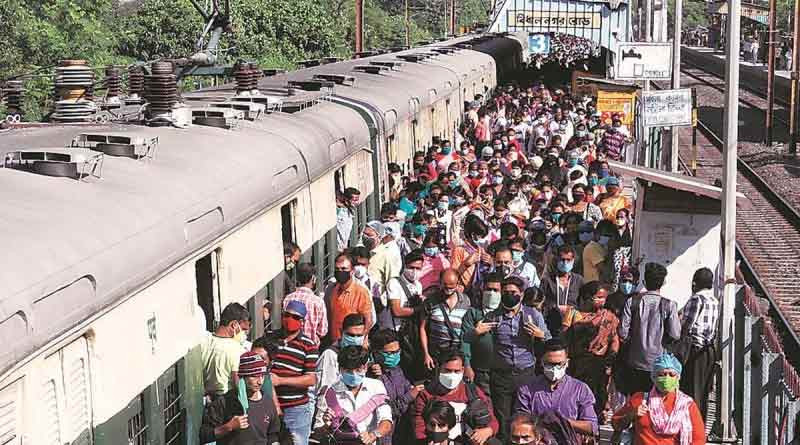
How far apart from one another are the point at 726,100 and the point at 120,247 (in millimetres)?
6969

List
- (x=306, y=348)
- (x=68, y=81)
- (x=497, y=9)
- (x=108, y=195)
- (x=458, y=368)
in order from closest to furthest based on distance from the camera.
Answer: (x=108, y=195)
(x=458, y=368)
(x=306, y=348)
(x=68, y=81)
(x=497, y=9)

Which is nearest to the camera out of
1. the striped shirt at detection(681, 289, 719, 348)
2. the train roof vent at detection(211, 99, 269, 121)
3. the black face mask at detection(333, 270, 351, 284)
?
the black face mask at detection(333, 270, 351, 284)

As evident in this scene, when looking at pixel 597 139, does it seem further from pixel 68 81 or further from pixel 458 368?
pixel 458 368

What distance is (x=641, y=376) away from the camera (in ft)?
31.3

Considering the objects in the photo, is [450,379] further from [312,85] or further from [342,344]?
[312,85]

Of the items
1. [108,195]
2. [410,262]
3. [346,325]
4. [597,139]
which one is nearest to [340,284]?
[410,262]

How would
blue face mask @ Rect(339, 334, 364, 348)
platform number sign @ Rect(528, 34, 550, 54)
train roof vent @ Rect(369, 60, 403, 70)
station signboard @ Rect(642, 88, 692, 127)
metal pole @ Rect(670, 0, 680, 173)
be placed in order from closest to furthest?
blue face mask @ Rect(339, 334, 364, 348), station signboard @ Rect(642, 88, 692, 127), metal pole @ Rect(670, 0, 680, 173), train roof vent @ Rect(369, 60, 403, 70), platform number sign @ Rect(528, 34, 550, 54)

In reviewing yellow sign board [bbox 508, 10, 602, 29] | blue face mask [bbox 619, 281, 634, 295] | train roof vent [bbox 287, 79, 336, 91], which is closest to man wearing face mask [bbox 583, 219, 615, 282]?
blue face mask [bbox 619, 281, 634, 295]

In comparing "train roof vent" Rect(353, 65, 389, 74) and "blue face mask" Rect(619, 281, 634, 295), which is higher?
"train roof vent" Rect(353, 65, 389, 74)

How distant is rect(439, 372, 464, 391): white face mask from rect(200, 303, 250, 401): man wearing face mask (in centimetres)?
109

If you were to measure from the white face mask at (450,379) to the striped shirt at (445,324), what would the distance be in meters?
1.72

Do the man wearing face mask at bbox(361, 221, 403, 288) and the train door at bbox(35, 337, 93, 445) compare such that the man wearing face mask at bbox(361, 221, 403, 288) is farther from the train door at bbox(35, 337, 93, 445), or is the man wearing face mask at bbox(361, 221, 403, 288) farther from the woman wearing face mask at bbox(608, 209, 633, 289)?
the train door at bbox(35, 337, 93, 445)

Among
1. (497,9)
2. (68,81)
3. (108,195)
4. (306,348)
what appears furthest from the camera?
(497,9)

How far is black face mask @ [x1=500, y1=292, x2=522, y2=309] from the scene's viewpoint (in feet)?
28.1
